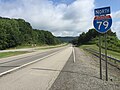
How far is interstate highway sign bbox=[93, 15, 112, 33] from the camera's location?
9.67 m

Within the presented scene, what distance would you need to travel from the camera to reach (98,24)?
394 inches

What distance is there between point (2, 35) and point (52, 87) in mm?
72123

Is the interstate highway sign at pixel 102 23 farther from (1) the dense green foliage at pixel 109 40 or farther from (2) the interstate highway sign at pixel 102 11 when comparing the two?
(1) the dense green foliage at pixel 109 40

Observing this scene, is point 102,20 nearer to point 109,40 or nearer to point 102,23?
point 102,23

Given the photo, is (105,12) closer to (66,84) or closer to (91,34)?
(66,84)

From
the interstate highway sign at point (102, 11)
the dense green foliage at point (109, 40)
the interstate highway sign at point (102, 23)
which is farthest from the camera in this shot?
the dense green foliage at point (109, 40)

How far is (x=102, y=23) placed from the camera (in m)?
9.86

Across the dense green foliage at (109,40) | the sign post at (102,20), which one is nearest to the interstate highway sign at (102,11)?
the sign post at (102,20)

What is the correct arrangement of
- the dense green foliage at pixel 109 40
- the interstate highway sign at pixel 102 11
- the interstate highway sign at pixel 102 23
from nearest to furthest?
the interstate highway sign at pixel 102 23 → the interstate highway sign at pixel 102 11 → the dense green foliage at pixel 109 40

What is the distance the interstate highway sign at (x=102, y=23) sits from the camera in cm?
967

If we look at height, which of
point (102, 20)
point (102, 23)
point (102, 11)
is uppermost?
point (102, 11)

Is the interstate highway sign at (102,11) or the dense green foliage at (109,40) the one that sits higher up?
the interstate highway sign at (102,11)

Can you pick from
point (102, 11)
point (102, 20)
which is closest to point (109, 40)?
point (102, 11)

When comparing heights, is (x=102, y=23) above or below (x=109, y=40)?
above
